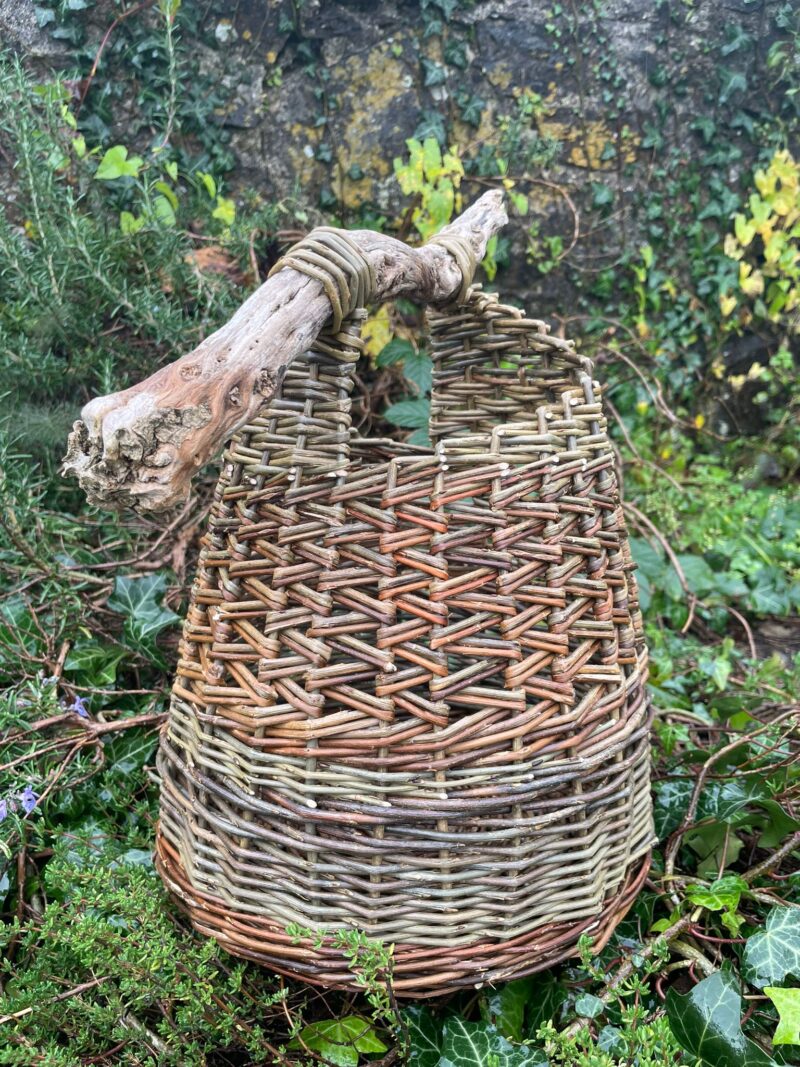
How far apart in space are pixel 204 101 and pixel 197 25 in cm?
17

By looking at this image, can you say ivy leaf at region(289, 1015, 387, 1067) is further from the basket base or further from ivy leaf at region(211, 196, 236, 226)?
ivy leaf at region(211, 196, 236, 226)

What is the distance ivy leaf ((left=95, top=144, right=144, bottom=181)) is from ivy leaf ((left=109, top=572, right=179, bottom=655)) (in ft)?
3.00

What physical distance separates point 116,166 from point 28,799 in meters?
1.37

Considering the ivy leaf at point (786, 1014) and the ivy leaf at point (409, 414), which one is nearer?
the ivy leaf at point (786, 1014)

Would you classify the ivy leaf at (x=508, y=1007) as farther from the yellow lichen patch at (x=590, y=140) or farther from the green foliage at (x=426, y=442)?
the yellow lichen patch at (x=590, y=140)

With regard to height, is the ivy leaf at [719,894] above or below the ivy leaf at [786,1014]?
below

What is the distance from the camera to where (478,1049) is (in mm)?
878

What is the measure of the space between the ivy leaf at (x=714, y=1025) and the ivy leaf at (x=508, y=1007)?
0.17m

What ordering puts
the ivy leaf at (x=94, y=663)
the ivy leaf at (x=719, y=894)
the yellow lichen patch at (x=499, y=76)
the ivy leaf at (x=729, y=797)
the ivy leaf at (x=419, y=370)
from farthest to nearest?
the yellow lichen patch at (x=499, y=76)
the ivy leaf at (x=419, y=370)
the ivy leaf at (x=94, y=663)
the ivy leaf at (x=729, y=797)
the ivy leaf at (x=719, y=894)

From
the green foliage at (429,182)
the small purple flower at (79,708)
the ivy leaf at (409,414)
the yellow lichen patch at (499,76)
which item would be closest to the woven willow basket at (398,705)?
the small purple flower at (79,708)

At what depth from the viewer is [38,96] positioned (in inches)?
68.4

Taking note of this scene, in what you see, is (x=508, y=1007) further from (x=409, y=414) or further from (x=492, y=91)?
(x=492, y=91)

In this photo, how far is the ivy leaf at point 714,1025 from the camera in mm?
860

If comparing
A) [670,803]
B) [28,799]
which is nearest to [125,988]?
[28,799]
